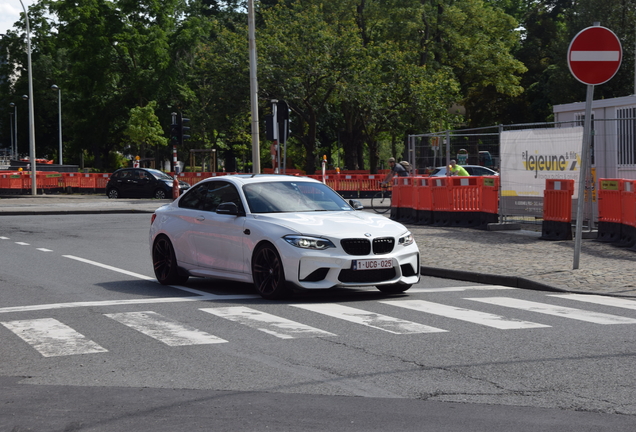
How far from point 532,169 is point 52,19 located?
2908 inches

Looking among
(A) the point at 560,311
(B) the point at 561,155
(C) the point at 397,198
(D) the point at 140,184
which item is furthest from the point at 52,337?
(D) the point at 140,184

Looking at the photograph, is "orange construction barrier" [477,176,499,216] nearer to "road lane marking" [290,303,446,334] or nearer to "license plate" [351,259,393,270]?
"license plate" [351,259,393,270]

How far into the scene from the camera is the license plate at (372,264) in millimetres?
10391

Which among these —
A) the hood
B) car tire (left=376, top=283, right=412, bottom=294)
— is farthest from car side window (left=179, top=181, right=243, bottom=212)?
car tire (left=376, top=283, right=412, bottom=294)

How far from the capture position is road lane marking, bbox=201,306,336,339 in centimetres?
838

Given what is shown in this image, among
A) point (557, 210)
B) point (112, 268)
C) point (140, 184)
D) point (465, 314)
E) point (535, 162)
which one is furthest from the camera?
point (140, 184)

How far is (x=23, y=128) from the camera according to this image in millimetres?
102938

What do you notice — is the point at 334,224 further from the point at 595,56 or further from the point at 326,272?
the point at 595,56

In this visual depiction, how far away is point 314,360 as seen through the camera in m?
7.12

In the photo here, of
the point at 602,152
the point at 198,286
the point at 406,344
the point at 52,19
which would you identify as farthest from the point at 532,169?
the point at 52,19

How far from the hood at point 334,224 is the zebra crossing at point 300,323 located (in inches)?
30.4

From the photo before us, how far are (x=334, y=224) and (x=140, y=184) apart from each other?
3449 cm

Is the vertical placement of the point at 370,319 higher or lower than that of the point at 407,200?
lower

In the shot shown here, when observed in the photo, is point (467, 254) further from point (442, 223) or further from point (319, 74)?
point (319, 74)
